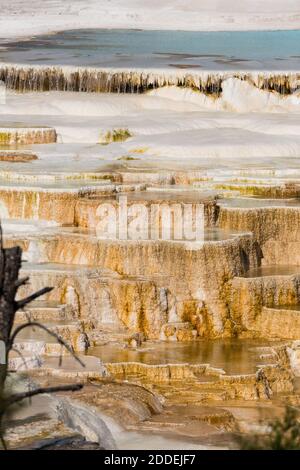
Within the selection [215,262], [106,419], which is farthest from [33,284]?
[106,419]

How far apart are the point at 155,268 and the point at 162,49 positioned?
2502 cm

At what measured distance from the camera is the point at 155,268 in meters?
19.7

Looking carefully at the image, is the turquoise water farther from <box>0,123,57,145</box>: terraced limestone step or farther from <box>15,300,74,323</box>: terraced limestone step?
<box>15,300,74,323</box>: terraced limestone step

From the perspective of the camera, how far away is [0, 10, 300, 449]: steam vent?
1606cm

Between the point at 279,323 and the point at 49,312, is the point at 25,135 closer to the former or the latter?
the point at 279,323

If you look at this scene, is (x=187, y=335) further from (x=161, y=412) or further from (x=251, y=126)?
(x=251, y=126)

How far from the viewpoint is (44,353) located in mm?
17203

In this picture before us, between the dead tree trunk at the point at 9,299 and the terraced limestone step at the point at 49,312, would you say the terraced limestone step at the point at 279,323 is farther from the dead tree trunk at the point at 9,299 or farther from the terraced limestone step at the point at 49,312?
the dead tree trunk at the point at 9,299

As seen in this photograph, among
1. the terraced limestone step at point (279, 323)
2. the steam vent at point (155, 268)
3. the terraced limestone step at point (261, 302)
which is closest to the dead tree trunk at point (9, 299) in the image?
the steam vent at point (155, 268)

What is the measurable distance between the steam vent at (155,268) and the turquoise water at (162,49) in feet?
20.1


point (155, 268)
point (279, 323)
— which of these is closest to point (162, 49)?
point (155, 268)

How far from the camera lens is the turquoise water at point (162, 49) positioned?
3812 centimetres

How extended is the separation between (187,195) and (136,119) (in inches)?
334

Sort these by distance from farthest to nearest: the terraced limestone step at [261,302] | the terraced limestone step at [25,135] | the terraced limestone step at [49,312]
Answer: the terraced limestone step at [25,135] < the terraced limestone step at [261,302] < the terraced limestone step at [49,312]
